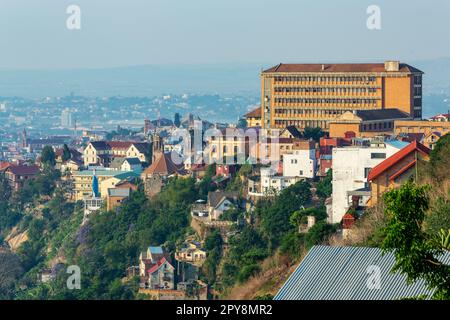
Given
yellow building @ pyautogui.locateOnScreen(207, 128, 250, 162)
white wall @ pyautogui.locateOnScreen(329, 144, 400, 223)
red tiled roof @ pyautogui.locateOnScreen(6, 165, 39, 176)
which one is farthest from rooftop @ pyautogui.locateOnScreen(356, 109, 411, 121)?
red tiled roof @ pyautogui.locateOnScreen(6, 165, 39, 176)

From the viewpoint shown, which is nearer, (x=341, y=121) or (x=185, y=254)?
(x=185, y=254)

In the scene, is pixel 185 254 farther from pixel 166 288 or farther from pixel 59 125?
pixel 59 125

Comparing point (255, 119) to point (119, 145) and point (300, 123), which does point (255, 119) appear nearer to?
point (300, 123)

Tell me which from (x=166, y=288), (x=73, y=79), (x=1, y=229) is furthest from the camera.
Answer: (x=73, y=79)

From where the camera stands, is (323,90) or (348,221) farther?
(323,90)

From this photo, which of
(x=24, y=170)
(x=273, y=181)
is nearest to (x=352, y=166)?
(x=273, y=181)

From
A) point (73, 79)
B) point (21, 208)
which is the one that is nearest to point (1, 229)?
point (21, 208)

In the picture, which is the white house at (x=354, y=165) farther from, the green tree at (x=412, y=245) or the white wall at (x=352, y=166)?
the green tree at (x=412, y=245)
